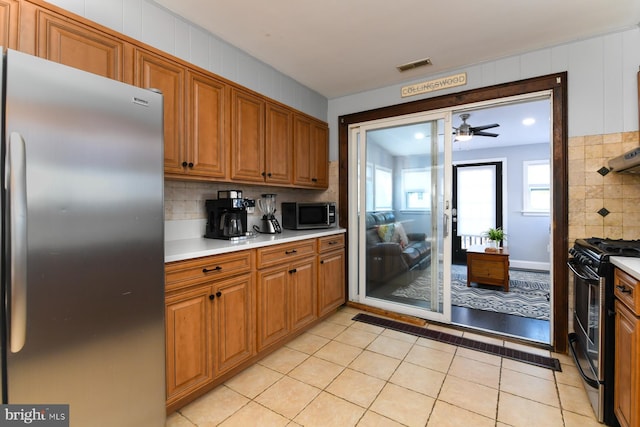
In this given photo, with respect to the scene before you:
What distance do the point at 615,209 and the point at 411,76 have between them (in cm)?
208

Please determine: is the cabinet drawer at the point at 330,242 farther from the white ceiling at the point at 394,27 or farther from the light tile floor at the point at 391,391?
the white ceiling at the point at 394,27

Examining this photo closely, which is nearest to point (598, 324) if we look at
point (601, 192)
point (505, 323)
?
point (601, 192)

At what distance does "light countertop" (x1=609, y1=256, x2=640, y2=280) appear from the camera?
1310 millimetres

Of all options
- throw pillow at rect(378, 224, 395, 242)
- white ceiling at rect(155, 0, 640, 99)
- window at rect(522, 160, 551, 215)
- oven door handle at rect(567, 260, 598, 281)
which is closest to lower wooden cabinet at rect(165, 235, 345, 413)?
throw pillow at rect(378, 224, 395, 242)

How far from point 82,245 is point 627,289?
2.45 metres

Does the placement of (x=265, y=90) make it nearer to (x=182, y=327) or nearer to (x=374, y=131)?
(x=374, y=131)

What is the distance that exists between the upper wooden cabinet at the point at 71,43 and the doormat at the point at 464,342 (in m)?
2.98

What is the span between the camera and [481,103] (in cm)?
273

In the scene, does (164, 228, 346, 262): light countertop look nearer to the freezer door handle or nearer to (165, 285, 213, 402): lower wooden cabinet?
(165, 285, 213, 402): lower wooden cabinet

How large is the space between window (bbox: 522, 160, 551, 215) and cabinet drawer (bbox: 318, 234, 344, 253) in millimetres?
4426

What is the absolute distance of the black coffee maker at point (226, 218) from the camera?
7.60 ft

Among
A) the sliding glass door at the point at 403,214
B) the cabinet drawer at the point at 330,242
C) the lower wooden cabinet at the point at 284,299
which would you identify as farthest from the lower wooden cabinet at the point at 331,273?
the sliding glass door at the point at 403,214

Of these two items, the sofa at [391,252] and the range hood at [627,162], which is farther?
the sofa at [391,252]

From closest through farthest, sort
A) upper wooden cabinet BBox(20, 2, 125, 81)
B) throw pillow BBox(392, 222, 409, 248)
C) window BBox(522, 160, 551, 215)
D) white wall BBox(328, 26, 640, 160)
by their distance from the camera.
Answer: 1. upper wooden cabinet BBox(20, 2, 125, 81)
2. white wall BBox(328, 26, 640, 160)
3. throw pillow BBox(392, 222, 409, 248)
4. window BBox(522, 160, 551, 215)
